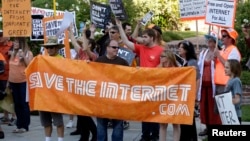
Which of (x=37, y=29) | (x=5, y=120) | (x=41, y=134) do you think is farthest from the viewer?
(x=37, y=29)

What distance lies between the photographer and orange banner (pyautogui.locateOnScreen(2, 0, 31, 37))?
11312mm

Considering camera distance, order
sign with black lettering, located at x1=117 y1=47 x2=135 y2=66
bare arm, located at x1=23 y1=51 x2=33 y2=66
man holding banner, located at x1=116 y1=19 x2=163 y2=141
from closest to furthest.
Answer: man holding banner, located at x1=116 y1=19 x2=163 y2=141, sign with black lettering, located at x1=117 y1=47 x2=135 y2=66, bare arm, located at x1=23 y1=51 x2=33 y2=66

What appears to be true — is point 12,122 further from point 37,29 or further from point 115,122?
point 115,122

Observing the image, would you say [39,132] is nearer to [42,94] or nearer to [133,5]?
[42,94]

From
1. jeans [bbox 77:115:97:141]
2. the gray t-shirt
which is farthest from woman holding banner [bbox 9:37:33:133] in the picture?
the gray t-shirt

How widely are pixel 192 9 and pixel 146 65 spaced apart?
237cm

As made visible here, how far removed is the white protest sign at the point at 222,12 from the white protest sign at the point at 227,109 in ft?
7.36

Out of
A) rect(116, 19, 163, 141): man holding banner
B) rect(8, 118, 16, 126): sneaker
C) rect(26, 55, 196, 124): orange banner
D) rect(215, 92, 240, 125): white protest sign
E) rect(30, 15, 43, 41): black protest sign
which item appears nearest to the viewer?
rect(215, 92, 240, 125): white protest sign

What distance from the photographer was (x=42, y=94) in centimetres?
964

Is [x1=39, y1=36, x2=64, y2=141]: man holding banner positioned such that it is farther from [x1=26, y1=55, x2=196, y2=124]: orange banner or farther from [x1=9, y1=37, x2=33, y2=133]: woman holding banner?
[x1=9, y1=37, x2=33, y2=133]: woman holding banner

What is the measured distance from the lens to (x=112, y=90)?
938 centimetres

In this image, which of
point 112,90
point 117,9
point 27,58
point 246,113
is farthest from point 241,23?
point 112,90

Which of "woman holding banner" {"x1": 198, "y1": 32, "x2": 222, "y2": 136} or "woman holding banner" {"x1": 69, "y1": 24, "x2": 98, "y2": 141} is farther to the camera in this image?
"woman holding banner" {"x1": 198, "y1": 32, "x2": 222, "y2": 136}

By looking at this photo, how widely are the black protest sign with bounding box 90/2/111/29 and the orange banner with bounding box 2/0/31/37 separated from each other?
65.4 inches
